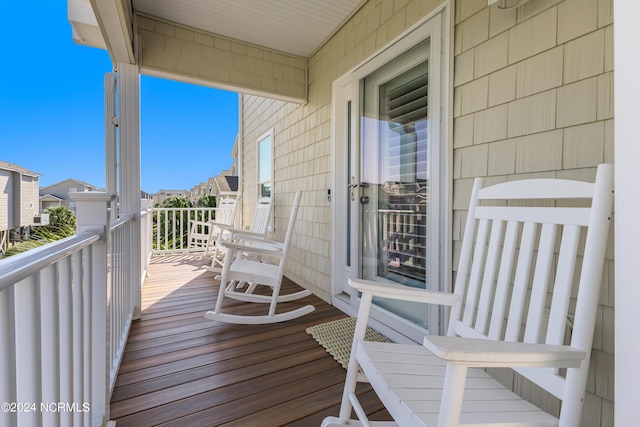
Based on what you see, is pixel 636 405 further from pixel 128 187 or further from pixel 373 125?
pixel 128 187

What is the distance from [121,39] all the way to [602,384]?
3257 millimetres

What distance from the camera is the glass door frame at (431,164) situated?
1841mm

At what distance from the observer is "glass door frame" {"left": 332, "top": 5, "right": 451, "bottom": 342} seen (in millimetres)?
1841

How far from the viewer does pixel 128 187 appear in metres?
2.56

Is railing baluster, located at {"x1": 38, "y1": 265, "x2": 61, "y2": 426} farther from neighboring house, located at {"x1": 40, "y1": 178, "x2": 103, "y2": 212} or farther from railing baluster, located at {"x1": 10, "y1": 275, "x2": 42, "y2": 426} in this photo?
neighboring house, located at {"x1": 40, "y1": 178, "x2": 103, "y2": 212}

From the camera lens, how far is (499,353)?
2.24ft

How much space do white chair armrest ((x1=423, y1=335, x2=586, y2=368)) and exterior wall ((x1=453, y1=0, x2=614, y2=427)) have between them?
62cm

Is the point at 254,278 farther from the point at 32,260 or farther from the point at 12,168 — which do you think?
the point at 32,260

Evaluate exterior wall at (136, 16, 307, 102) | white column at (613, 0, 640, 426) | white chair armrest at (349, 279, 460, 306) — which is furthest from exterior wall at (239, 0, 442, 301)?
white chair armrest at (349, 279, 460, 306)

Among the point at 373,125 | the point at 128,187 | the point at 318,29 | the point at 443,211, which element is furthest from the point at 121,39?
the point at 443,211

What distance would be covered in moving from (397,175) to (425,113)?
18.4 inches

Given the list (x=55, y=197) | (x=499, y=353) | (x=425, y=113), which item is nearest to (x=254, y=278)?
(x=55, y=197)

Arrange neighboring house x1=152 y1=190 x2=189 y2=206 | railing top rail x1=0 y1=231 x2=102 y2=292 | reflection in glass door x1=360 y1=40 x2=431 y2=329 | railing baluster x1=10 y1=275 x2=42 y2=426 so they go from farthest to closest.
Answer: neighboring house x1=152 y1=190 x2=189 y2=206, reflection in glass door x1=360 y1=40 x2=431 y2=329, railing baluster x1=10 y1=275 x2=42 y2=426, railing top rail x1=0 y1=231 x2=102 y2=292

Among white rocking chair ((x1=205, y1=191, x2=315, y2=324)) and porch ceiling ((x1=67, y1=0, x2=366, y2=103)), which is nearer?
white rocking chair ((x1=205, y1=191, x2=315, y2=324))
